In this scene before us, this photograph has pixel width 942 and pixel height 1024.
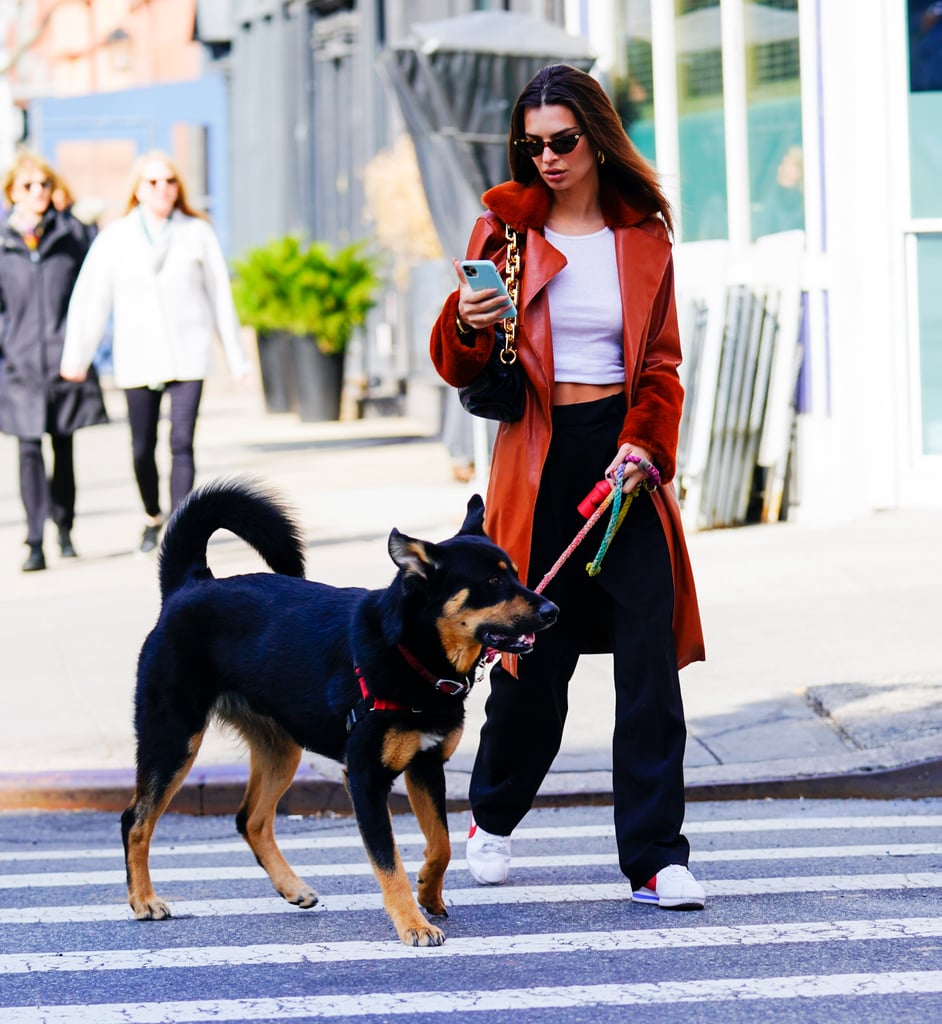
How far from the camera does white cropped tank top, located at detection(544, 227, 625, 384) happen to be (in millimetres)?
4801

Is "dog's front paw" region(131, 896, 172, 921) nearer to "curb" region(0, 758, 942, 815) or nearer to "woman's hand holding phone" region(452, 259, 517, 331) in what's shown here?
"curb" region(0, 758, 942, 815)

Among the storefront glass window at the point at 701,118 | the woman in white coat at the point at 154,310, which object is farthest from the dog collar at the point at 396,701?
the storefront glass window at the point at 701,118

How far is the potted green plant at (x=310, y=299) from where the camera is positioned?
2038cm

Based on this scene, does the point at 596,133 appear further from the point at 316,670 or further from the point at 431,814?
the point at 431,814

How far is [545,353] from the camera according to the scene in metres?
4.77

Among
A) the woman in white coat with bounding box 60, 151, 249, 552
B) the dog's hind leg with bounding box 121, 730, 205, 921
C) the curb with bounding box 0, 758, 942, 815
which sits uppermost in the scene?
the woman in white coat with bounding box 60, 151, 249, 552

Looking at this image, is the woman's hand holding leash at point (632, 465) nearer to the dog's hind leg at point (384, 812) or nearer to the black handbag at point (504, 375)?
the black handbag at point (504, 375)

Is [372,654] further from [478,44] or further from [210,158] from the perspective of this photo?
[210,158]

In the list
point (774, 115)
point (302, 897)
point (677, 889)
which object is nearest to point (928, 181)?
point (774, 115)

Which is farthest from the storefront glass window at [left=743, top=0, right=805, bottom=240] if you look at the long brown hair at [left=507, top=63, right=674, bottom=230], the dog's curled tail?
the dog's curled tail

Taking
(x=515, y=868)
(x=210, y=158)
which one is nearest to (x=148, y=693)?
(x=515, y=868)

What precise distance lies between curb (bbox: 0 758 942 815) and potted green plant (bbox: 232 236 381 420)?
14.1 m

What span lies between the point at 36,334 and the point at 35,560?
1.30 metres

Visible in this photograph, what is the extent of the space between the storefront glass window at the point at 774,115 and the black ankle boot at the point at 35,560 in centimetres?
494
